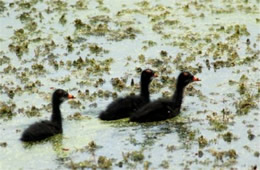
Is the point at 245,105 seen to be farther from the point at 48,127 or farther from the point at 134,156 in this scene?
the point at 48,127

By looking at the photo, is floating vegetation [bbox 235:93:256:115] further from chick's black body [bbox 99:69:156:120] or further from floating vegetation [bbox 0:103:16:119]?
floating vegetation [bbox 0:103:16:119]

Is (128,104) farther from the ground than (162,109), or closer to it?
farther from the ground

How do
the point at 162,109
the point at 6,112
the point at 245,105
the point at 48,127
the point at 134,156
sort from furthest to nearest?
the point at 6,112 → the point at 245,105 → the point at 162,109 → the point at 48,127 → the point at 134,156

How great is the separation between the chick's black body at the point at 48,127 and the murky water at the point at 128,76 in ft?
0.80

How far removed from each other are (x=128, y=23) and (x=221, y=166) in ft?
53.6

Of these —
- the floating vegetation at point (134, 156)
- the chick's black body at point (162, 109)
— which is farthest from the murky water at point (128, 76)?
the chick's black body at point (162, 109)

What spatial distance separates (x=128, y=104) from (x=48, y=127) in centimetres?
252

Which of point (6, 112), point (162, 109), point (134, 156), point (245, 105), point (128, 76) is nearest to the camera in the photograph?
point (134, 156)

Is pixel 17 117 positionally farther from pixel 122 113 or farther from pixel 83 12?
pixel 83 12

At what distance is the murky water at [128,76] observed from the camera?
1719 centimetres

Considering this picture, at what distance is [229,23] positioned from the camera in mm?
30047

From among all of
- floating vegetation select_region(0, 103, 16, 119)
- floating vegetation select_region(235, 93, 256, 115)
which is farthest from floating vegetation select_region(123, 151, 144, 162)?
floating vegetation select_region(0, 103, 16, 119)

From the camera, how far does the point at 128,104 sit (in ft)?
65.6

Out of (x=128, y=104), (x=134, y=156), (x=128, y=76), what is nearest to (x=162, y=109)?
(x=128, y=104)
